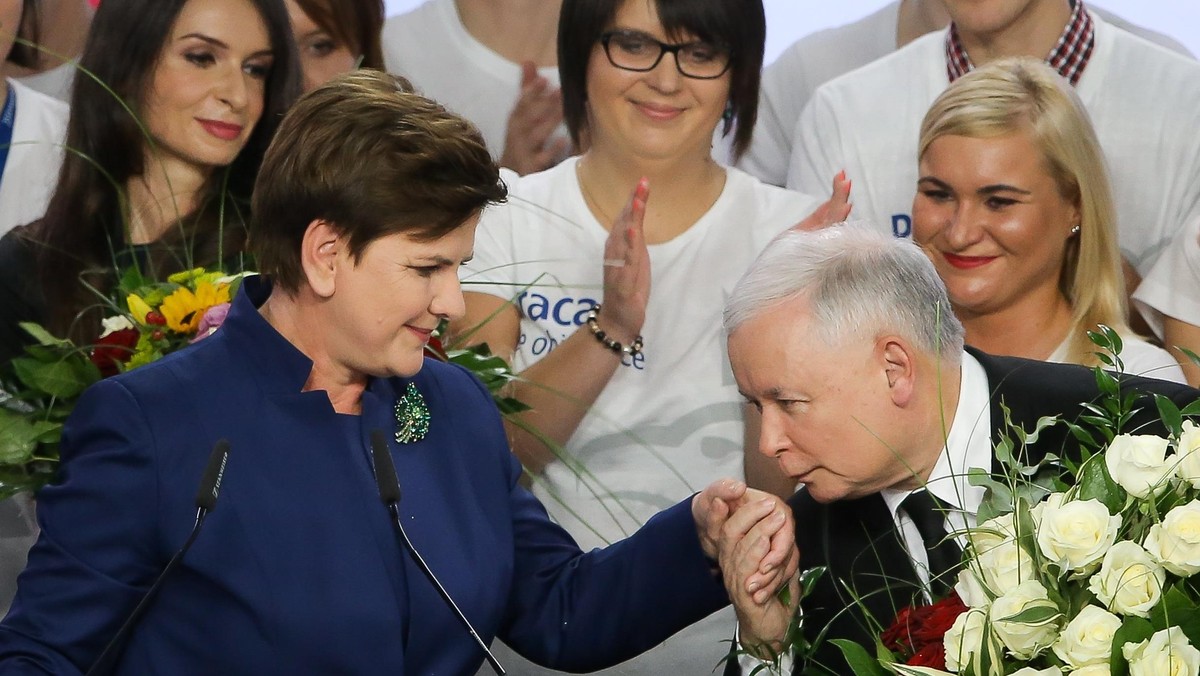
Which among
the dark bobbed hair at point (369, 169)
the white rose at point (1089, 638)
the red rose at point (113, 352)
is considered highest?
the dark bobbed hair at point (369, 169)

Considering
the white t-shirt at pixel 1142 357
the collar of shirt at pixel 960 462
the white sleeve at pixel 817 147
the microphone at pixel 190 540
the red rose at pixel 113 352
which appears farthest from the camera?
the white sleeve at pixel 817 147

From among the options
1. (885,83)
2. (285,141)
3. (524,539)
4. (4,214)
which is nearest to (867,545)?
(524,539)

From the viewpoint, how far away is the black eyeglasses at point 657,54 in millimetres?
3084

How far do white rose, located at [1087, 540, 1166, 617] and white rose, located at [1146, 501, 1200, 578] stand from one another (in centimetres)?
1

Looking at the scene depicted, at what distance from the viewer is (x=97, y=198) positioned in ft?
9.86

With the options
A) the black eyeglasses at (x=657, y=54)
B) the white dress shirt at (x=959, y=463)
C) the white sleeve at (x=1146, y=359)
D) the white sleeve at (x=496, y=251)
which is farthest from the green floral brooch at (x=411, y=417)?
the white sleeve at (x=1146, y=359)

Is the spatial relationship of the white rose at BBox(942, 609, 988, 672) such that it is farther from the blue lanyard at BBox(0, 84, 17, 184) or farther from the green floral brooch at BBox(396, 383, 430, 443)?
the blue lanyard at BBox(0, 84, 17, 184)

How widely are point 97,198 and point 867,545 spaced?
1668 millimetres

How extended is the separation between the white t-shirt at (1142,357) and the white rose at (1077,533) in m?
1.39

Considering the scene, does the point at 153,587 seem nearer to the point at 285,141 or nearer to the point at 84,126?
the point at 285,141

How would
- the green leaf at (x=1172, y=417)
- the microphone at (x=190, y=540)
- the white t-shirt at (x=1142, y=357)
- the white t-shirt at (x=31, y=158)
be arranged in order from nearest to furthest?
the green leaf at (x=1172, y=417), the microphone at (x=190, y=540), the white t-shirt at (x=1142, y=357), the white t-shirt at (x=31, y=158)

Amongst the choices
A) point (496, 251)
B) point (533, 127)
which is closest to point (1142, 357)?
point (496, 251)

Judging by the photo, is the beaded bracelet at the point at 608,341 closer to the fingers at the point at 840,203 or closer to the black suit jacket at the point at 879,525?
the fingers at the point at 840,203

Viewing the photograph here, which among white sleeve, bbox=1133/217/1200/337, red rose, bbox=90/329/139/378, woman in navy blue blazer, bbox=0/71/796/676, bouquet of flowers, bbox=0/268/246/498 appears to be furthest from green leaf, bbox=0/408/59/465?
white sleeve, bbox=1133/217/1200/337
